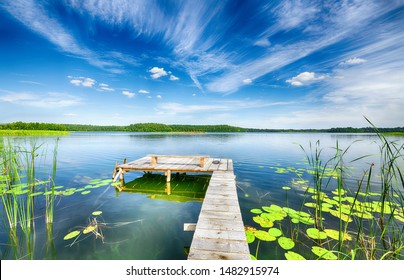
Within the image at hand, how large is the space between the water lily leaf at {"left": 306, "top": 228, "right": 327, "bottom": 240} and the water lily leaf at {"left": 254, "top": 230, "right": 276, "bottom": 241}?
0.97 m

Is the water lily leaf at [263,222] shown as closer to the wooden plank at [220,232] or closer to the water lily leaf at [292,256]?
the wooden plank at [220,232]

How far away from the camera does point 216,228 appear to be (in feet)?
12.1

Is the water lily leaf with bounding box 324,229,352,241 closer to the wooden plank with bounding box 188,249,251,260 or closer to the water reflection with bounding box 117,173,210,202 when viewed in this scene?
the wooden plank with bounding box 188,249,251,260

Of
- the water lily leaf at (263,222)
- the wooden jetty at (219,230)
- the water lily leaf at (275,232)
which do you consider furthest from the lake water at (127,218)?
the wooden jetty at (219,230)

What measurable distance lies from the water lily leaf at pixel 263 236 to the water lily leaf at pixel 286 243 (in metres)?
0.16

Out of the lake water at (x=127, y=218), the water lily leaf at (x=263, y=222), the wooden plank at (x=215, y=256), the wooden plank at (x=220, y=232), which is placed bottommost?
the lake water at (x=127, y=218)

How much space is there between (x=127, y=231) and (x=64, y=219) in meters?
2.23

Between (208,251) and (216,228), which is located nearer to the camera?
(208,251)

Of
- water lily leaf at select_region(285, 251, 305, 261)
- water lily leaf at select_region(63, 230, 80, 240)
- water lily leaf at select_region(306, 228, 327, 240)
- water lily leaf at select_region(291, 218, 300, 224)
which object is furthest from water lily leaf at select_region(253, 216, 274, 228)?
water lily leaf at select_region(63, 230, 80, 240)

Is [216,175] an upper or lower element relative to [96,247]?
Answer: upper

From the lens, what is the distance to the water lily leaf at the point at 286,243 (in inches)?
170

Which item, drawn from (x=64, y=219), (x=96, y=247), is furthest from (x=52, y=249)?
(x=64, y=219)
